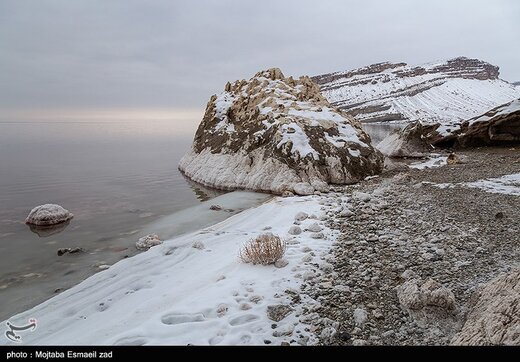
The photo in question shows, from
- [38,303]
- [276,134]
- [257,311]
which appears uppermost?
[276,134]

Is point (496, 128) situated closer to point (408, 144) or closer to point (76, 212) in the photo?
point (408, 144)

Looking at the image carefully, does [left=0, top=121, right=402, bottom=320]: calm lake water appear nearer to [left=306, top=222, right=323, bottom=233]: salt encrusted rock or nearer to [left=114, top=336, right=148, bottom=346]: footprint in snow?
[left=114, top=336, right=148, bottom=346]: footprint in snow

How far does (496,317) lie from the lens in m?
3.36

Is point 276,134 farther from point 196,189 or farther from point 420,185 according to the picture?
point 420,185

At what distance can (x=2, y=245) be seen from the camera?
9641 mm

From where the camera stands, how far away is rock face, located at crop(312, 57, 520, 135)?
84312 millimetres

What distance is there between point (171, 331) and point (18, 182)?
65.3 feet

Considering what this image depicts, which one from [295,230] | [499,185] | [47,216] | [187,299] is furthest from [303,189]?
[47,216]

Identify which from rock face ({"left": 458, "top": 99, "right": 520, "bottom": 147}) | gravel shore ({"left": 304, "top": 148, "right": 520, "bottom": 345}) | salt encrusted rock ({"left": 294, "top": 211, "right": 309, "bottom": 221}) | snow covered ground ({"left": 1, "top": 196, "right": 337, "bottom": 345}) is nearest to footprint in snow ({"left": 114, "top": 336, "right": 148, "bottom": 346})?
snow covered ground ({"left": 1, "top": 196, "right": 337, "bottom": 345})

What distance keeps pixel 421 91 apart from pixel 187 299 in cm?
12161

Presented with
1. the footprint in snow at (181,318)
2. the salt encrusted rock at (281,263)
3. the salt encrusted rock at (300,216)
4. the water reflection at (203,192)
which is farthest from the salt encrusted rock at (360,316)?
the water reflection at (203,192)

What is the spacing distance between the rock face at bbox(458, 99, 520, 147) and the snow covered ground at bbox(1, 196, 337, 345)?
63.4 ft

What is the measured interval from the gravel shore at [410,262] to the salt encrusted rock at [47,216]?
9.20m
